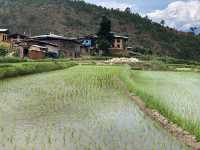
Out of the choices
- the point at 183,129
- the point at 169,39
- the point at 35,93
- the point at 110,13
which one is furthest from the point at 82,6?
the point at 183,129

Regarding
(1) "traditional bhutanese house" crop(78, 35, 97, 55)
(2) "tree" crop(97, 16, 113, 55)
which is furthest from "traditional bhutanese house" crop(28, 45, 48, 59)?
(1) "traditional bhutanese house" crop(78, 35, 97, 55)

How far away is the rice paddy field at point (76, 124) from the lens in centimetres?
739

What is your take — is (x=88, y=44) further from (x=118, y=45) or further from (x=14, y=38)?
(x=14, y=38)

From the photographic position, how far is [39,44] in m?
50.3

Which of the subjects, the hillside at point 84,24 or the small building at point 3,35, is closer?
the small building at point 3,35

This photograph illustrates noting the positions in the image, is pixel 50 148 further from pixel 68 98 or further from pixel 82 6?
pixel 82 6

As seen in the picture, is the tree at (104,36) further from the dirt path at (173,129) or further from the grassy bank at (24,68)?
the dirt path at (173,129)

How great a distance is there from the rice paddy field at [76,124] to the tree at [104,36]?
44633 millimetres

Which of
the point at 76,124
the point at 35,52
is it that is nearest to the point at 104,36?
the point at 35,52

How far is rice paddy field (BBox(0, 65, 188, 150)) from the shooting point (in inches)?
291

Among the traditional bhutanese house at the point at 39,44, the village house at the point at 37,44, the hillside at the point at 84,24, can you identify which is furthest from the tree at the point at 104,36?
the hillside at the point at 84,24

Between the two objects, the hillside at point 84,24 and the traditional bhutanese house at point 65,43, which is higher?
the hillside at point 84,24

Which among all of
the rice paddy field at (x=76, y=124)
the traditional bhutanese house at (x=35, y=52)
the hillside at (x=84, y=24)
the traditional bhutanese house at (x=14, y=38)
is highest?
the hillside at (x=84, y=24)

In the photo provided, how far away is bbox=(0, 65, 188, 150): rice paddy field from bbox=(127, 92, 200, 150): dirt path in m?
0.15
